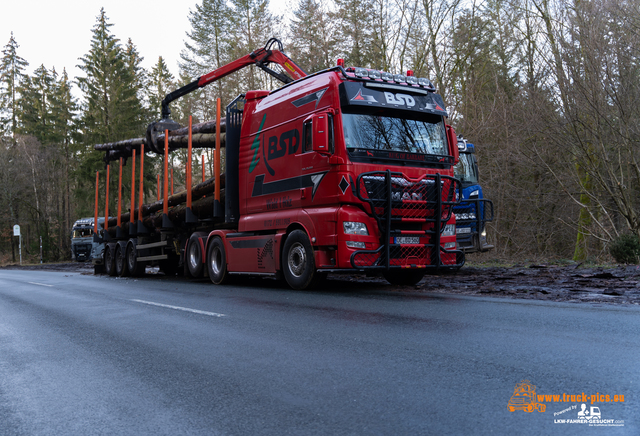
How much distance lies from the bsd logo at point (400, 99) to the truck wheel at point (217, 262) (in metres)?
5.14

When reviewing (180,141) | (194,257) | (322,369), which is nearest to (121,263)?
(180,141)

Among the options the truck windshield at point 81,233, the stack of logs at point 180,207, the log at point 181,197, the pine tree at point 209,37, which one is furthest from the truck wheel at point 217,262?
the truck windshield at point 81,233

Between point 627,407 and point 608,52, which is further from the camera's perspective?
point 608,52

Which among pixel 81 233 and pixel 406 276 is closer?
pixel 406 276

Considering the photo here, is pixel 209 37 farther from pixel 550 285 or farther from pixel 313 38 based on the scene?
pixel 550 285

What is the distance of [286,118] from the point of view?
10297mm

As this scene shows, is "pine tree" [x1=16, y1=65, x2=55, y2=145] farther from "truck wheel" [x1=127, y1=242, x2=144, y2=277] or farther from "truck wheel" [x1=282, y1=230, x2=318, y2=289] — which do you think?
"truck wheel" [x1=282, y1=230, x2=318, y2=289]

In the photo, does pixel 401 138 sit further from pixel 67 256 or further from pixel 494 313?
pixel 67 256

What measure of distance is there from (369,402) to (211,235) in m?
10.1

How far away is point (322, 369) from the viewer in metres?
3.99

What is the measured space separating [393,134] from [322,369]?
6088 mm

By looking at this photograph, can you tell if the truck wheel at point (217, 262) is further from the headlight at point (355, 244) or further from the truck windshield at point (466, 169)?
the truck windshield at point (466, 169)

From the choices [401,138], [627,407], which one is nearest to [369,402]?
[627,407]

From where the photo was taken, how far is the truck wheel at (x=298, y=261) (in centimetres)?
945
